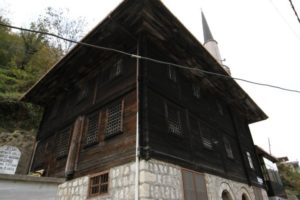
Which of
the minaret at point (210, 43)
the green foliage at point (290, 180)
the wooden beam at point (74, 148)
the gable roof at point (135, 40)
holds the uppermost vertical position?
the minaret at point (210, 43)

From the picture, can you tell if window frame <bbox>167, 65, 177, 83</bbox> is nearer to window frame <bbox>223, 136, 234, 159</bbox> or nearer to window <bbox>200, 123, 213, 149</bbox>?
window <bbox>200, 123, 213, 149</bbox>

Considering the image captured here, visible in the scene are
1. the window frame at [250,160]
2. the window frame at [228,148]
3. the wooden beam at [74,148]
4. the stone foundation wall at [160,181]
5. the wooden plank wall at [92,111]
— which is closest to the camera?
the stone foundation wall at [160,181]

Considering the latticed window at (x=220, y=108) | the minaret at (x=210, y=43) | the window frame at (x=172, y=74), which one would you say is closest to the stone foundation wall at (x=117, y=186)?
the window frame at (x=172, y=74)

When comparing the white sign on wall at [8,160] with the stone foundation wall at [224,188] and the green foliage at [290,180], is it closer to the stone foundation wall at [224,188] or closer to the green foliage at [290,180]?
the stone foundation wall at [224,188]

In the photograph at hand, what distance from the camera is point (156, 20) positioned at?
27.4 feet

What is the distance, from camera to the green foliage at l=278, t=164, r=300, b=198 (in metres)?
28.2

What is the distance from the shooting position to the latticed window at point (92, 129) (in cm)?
877

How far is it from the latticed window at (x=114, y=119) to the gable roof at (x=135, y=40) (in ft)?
8.83

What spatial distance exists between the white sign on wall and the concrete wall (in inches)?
55.0

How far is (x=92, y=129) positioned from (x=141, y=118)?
112 inches

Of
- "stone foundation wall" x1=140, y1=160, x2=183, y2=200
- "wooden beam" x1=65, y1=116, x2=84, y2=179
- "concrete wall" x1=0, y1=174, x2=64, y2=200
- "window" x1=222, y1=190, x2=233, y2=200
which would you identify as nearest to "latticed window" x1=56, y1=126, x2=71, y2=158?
"wooden beam" x1=65, y1=116, x2=84, y2=179

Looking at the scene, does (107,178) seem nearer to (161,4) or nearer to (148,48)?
(148,48)

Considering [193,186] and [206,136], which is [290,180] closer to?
[206,136]

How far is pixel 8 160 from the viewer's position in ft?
18.6
